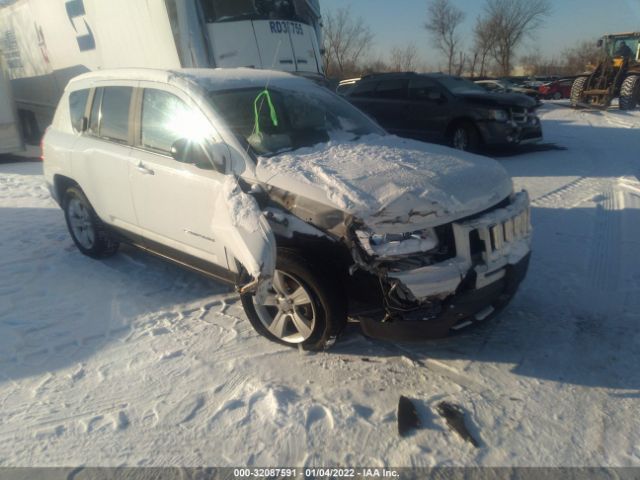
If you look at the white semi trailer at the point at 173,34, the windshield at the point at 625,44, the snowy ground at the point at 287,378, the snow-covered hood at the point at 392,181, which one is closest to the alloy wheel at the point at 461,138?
the white semi trailer at the point at 173,34

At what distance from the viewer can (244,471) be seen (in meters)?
2.33

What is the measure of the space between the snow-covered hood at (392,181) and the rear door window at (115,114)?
5.41ft

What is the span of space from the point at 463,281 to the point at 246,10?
667cm

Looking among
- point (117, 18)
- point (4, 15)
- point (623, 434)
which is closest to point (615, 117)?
point (117, 18)

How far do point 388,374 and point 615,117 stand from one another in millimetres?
15552

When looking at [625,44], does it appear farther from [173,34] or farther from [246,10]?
[173,34]

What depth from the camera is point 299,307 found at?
315cm

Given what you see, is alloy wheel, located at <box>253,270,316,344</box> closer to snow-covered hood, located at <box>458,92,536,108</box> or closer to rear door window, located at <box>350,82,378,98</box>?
snow-covered hood, located at <box>458,92,536,108</box>

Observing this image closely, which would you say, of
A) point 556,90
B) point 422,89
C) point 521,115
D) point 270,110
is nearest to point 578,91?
point 556,90

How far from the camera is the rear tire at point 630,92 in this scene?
653 inches

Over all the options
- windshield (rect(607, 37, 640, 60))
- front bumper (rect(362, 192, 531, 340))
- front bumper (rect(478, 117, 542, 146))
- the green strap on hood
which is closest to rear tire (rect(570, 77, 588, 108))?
windshield (rect(607, 37, 640, 60))

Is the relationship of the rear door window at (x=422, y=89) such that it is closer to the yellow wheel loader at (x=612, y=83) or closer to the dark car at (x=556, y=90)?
the yellow wheel loader at (x=612, y=83)

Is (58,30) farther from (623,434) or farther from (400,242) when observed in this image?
(623,434)

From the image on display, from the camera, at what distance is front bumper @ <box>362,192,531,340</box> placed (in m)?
2.66
